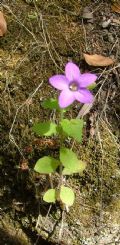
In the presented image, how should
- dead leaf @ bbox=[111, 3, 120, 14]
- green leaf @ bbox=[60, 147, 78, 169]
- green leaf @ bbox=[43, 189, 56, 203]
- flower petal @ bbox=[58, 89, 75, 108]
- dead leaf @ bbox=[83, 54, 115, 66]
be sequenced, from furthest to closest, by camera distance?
dead leaf @ bbox=[111, 3, 120, 14], dead leaf @ bbox=[83, 54, 115, 66], green leaf @ bbox=[43, 189, 56, 203], green leaf @ bbox=[60, 147, 78, 169], flower petal @ bbox=[58, 89, 75, 108]

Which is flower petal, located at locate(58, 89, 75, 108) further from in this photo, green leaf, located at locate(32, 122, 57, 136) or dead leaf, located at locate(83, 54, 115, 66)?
dead leaf, located at locate(83, 54, 115, 66)

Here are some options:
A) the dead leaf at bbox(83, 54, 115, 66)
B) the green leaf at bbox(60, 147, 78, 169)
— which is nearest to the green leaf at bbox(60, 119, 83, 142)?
the green leaf at bbox(60, 147, 78, 169)

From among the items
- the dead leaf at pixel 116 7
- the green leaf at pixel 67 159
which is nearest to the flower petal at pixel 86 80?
the green leaf at pixel 67 159

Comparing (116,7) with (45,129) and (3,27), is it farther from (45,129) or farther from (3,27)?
(45,129)

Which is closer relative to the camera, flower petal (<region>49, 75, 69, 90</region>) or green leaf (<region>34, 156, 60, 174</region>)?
flower petal (<region>49, 75, 69, 90</region>)

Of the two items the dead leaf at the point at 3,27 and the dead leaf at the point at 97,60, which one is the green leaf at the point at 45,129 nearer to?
the dead leaf at the point at 97,60
